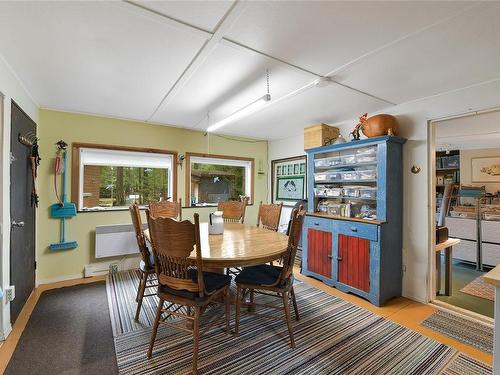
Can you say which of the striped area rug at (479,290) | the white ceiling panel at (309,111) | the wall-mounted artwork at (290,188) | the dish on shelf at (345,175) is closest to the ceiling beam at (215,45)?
the white ceiling panel at (309,111)

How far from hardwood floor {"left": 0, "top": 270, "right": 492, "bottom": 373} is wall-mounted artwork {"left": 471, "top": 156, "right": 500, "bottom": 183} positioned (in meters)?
4.00

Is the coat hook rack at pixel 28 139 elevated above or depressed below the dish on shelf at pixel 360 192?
above

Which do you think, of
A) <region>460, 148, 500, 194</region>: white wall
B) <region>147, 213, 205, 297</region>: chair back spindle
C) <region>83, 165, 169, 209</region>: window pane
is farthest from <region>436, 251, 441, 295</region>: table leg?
<region>83, 165, 169, 209</region>: window pane

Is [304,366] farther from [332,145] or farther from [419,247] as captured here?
[332,145]

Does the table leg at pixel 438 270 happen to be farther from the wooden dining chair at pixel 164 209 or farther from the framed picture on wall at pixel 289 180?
the wooden dining chair at pixel 164 209

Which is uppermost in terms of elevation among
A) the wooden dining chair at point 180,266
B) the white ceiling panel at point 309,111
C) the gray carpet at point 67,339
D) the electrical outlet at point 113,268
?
the white ceiling panel at point 309,111

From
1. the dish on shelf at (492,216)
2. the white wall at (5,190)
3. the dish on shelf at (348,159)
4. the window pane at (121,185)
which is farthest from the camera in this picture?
the dish on shelf at (492,216)

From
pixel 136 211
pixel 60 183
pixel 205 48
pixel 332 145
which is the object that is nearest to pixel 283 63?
pixel 205 48

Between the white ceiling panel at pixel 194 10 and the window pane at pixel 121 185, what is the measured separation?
2980 millimetres

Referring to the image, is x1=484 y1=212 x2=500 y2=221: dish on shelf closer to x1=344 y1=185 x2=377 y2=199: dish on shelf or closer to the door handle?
x1=344 y1=185 x2=377 y2=199: dish on shelf

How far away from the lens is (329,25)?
5.07 feet

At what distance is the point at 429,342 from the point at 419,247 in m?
1.09

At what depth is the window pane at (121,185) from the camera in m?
3.67

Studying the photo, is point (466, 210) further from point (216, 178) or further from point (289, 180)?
point (216, 178)
